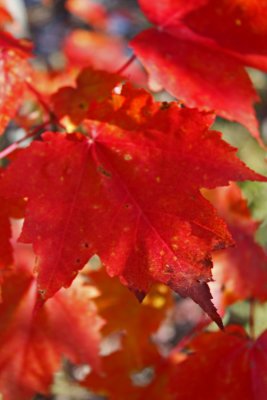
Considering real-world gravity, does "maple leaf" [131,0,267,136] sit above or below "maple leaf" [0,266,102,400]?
above

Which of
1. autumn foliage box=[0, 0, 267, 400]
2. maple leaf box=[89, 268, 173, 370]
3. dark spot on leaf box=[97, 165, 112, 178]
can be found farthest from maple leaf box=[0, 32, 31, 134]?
maple leaf box=[89, 268, 173, 370]

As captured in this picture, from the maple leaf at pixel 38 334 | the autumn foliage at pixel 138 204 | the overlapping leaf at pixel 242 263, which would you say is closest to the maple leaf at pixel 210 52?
the autumn foliage at pixel 138 204

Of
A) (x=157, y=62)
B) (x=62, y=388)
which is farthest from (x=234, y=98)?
(x=62, y=388)

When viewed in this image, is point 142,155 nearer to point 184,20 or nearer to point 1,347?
point 184,20

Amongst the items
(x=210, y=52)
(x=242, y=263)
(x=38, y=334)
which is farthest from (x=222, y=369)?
(x=210, y=52)

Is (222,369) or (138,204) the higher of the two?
(138,204)

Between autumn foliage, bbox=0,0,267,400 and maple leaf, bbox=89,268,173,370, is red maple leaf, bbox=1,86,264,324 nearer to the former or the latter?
autumn foliage, bbox=0,0,267,400

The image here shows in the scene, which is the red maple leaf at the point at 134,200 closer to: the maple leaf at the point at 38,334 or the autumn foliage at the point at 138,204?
the autumn foliage at the point at 138,204

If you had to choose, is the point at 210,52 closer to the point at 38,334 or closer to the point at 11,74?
the point at 11,74
